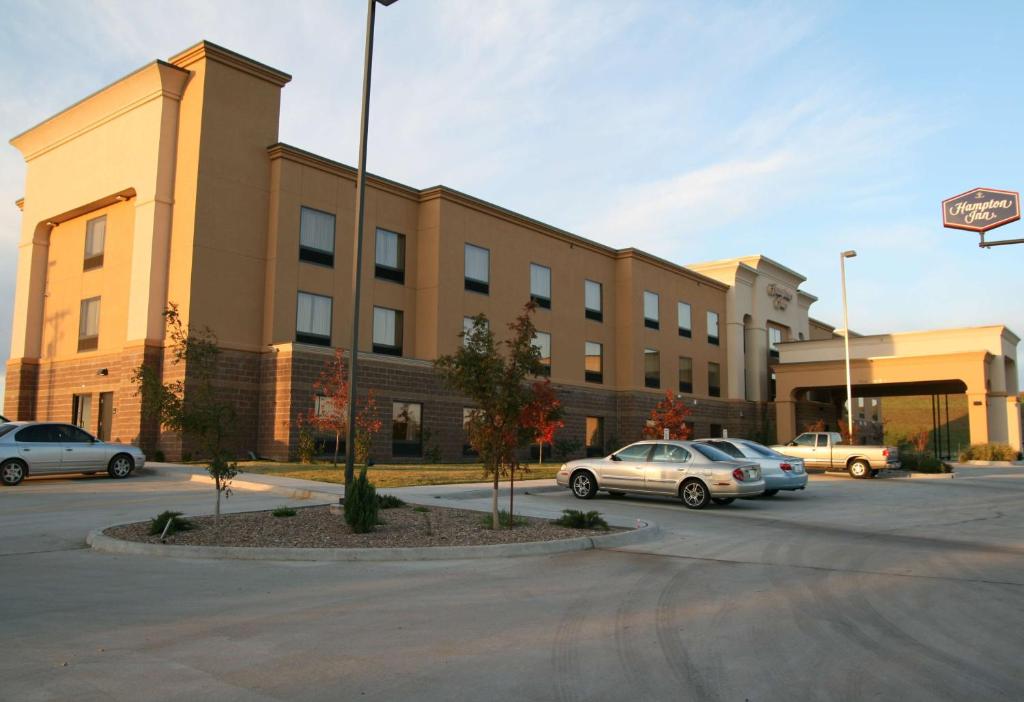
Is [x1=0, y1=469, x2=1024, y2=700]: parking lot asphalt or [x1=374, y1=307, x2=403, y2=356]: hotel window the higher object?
[x1=374, y1=307, x2=403, y2=356]: hotel window

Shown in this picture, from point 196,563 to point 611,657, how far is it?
6242 mm

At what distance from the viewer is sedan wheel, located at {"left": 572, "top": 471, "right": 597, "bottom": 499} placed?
740 inches

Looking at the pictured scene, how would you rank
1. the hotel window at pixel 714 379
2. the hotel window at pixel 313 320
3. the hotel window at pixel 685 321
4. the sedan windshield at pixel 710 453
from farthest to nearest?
the hotel window at pixel 714 379
the hotel window at pixel 685 321
the hotel window at pixel 313 320
the sedan windshield at pixel 710 453

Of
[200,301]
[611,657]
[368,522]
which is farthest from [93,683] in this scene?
[200,301]

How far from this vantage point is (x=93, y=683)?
5.23 m

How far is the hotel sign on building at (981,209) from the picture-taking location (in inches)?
833

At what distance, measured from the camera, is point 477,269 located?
35781mm

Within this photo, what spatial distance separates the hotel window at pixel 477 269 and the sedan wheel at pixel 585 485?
17.4m

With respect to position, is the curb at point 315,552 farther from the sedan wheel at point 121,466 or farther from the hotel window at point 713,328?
the hotel window at point 713,328

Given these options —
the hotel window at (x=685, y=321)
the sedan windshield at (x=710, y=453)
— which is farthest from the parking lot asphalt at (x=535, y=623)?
the hotel window at (x=685, y=321)

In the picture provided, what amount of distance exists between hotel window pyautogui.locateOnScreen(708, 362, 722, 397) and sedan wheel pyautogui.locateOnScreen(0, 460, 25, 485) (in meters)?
38.9

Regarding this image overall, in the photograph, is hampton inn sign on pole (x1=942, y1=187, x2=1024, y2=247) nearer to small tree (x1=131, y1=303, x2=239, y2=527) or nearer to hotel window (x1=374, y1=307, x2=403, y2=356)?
small tree (x1=131, y1=303, x2=239, y2=527)

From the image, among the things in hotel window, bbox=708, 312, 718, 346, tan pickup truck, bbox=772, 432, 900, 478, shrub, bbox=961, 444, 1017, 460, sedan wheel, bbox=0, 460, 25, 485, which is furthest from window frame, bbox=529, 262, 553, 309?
sedan wheel, bbox=0, 460, 25, 485

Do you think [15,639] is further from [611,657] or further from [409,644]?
[611,657]
